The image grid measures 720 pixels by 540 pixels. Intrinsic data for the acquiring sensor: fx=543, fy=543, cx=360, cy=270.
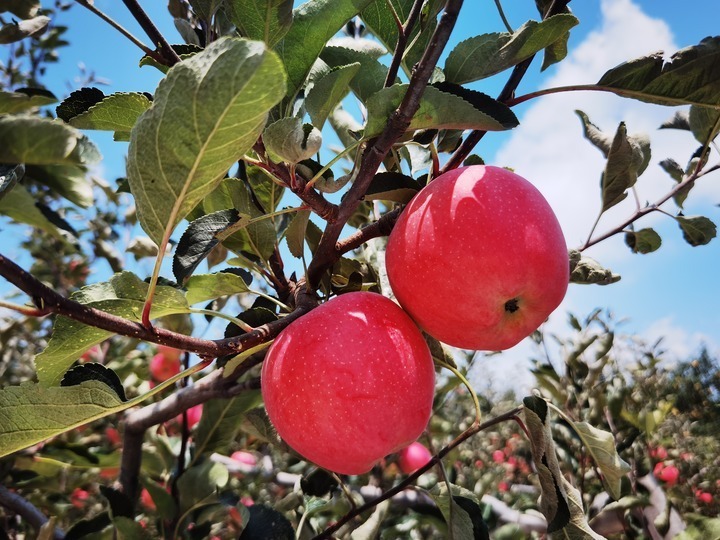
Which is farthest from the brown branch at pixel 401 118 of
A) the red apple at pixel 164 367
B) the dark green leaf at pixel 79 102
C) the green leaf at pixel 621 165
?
the red apple at pixel 164 367

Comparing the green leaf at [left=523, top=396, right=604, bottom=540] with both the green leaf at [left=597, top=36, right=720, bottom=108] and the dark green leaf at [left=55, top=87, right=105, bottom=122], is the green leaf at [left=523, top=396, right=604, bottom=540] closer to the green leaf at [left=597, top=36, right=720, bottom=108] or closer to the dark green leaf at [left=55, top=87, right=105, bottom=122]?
the green leaf at [left=597, top=36, right=720, bottom=108]

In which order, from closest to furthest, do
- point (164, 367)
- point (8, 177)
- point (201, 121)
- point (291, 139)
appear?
point (201, 121), point (291, 139), point (8, 177), point (164, 367)

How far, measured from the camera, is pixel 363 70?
2.92 ft

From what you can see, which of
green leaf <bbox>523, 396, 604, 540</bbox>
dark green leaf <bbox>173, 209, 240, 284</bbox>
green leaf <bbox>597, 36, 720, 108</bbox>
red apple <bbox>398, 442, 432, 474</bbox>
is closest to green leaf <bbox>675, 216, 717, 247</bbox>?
green leaf <bbox>597, 36, 720, 108</bbox>

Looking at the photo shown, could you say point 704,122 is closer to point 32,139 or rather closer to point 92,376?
point 92,376

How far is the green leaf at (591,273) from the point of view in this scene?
3.66 ft

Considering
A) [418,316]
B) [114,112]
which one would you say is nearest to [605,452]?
[418,316]

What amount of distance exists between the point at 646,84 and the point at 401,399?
1.89ft

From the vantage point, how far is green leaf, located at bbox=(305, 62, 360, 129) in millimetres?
734

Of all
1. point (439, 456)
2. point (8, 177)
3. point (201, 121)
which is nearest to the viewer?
point (201, 121)

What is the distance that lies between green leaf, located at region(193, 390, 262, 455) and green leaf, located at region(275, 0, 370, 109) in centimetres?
92

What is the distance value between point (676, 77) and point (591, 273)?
0.46 metres

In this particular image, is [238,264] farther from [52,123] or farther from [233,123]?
[233,123]

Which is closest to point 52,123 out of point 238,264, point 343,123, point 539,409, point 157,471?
point 238,264
